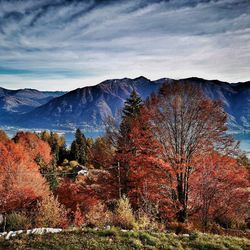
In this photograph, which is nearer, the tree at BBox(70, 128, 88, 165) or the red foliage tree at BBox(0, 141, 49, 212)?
the red foliage tree at BBox(0, 141, 49, 212)

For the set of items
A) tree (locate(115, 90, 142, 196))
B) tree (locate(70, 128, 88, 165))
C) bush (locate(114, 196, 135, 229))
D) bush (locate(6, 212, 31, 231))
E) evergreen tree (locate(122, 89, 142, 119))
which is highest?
evergreen tree (locate(122, 89, 142, 119))

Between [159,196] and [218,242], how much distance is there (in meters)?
8.18

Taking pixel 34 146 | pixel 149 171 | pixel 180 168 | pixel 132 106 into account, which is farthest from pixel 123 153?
pixel 34 146

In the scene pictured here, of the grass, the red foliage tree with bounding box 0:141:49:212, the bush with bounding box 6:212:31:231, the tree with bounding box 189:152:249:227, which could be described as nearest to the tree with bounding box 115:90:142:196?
the tree with bounding box 189:152:249:227

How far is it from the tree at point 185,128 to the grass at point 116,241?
7972 millimetres

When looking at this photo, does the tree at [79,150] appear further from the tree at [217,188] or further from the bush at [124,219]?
the bush at [124,219]

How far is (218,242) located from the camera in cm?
1155

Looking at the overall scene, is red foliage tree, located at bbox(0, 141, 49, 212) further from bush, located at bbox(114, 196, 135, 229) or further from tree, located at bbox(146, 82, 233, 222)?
bush, located at bbox(114, 196, 135, 229)

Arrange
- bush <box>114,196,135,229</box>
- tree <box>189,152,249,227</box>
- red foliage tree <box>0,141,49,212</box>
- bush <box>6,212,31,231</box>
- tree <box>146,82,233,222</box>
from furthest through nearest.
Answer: red foliage tree <box>0,141,49,212</box>
tree <box>146,82,233,222</box>
tree <box>189,152,249,227</box>
bush <box>6,212,31,231</box>
bush <box>114,196,135,229</box>

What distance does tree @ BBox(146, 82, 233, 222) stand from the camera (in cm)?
1967

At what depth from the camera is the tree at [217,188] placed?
60.1 ft

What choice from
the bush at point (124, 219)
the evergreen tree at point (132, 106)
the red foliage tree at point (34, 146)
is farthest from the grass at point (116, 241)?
the red foliage tree at point (34, 146)

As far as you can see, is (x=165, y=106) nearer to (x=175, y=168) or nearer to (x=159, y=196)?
(x=175, y=168)

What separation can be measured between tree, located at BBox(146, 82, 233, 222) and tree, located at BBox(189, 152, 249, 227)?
635mm
